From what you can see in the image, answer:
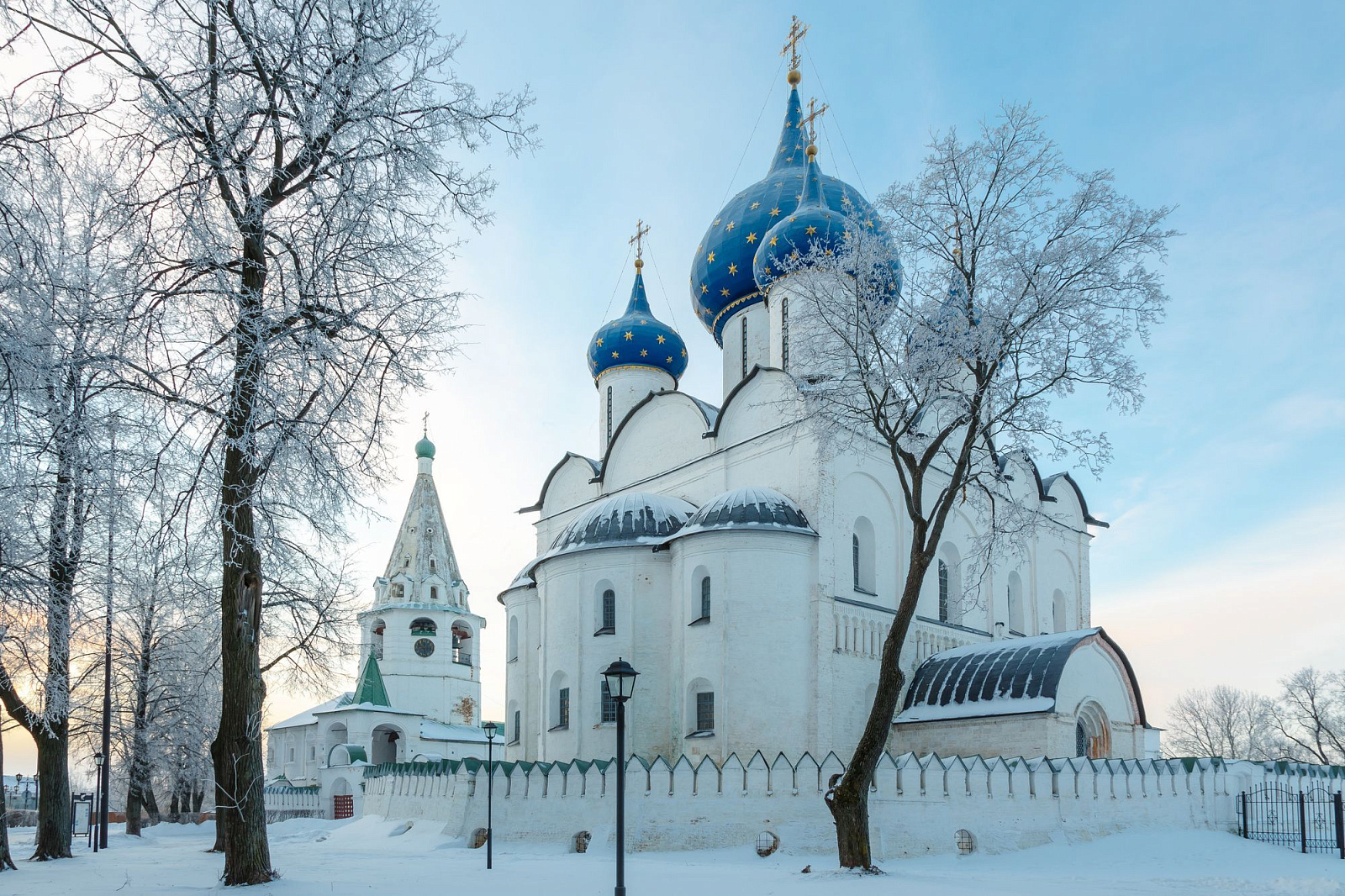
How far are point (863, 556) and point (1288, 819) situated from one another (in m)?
8.34

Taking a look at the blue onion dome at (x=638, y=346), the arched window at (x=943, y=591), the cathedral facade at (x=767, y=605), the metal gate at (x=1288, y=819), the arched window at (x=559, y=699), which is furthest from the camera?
the blue onion dome at (x=638, y=346)

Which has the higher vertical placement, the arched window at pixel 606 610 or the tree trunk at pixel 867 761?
the arched window at pixel 606 610

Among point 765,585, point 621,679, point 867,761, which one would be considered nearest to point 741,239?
point 765,585

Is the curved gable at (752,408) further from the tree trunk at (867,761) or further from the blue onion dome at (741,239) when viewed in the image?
the tree trunk at (867,761)

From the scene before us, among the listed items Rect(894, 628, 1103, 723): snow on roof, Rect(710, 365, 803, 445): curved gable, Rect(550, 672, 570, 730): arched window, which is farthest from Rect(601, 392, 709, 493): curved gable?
Rect(894, 628, 1103, 723): snow on roof

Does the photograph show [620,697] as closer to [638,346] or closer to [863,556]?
[863,556]

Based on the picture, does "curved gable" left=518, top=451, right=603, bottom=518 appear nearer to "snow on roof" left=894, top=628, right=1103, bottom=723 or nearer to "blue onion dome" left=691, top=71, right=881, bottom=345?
"blue onion dome" left=691, top=71, right=881, bottom=345

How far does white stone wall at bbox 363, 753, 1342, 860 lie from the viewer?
1577 centimetres

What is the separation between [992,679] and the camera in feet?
64.2

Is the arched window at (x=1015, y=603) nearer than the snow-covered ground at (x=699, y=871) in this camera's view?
No

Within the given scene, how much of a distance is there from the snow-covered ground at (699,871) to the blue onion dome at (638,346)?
13171 millimetres

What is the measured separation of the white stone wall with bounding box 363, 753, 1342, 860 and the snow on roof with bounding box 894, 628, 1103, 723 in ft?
6.47

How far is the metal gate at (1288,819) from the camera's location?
1611 centimetres

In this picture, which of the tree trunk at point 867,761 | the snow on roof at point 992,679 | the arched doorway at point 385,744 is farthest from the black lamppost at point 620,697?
the arched doorway at point 385,744
